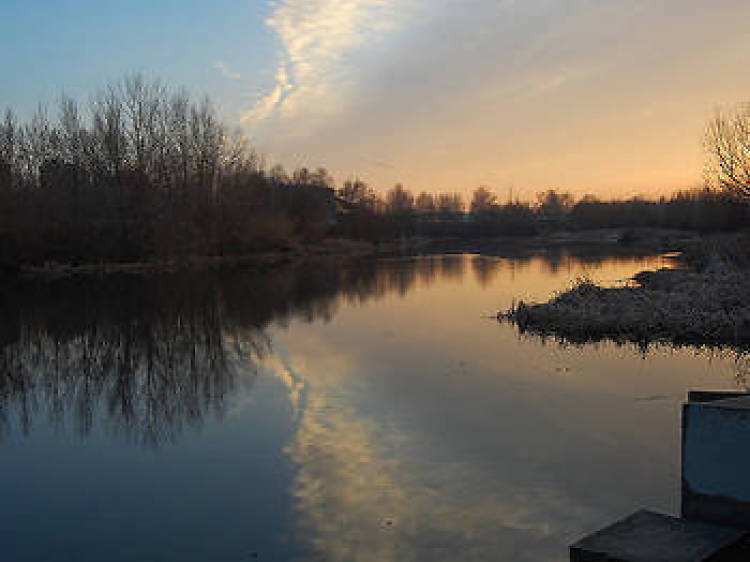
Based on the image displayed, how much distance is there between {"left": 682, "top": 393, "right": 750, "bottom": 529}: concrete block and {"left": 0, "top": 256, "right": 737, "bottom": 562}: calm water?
3.06ft

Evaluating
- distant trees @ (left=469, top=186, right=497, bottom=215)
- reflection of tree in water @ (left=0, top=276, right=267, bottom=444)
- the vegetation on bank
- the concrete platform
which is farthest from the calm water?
distant trees @ (left=469, top=186, right=497, bottom=215)

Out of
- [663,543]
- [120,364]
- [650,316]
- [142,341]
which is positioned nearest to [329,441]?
[663,543]

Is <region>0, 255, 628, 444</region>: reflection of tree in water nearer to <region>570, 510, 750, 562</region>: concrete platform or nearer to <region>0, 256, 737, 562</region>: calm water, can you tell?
<region>0, 256, 737, 562</region>: calm water

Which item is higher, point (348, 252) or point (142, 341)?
point (348, 252)

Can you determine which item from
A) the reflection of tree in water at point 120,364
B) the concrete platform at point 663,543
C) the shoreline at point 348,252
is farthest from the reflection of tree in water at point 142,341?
the shoreline at point 348,252

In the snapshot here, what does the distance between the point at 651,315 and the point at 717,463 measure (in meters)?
11.0

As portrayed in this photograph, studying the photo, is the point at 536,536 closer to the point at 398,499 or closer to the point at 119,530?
the point at 398,499

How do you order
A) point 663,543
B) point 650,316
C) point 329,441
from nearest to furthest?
1. point 663,543
2. point 329,441
3. point 650,316

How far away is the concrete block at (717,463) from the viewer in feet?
14.1

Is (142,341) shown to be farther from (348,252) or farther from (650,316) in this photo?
(348,252)

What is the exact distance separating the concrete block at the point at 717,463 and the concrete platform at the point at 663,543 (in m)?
0.16

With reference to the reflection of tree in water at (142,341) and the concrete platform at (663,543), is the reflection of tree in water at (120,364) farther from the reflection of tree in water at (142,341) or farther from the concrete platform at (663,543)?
the concrete platform at (663,543)

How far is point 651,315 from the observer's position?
48.2ft

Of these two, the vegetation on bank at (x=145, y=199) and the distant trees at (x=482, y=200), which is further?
the distant trees at (x=482, y=200)
